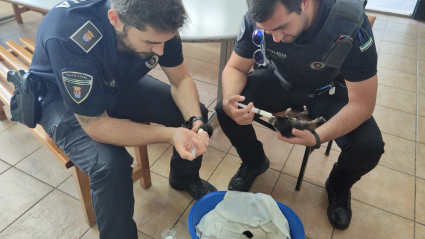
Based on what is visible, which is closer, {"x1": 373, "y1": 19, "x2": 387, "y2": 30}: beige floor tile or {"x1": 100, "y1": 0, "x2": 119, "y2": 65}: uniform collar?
{"x1": 100, "y1": 0, "x2": 119, "y2": 65}: uniform collar

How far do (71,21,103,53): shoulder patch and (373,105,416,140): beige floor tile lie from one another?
1998 mm

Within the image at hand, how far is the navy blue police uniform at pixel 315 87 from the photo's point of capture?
1.18 meters

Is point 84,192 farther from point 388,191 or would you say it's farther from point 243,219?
point 388,191

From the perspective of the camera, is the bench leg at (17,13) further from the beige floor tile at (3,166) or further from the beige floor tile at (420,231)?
the beige floor tile at (420,231)

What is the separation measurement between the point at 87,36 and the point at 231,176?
1.09 metres

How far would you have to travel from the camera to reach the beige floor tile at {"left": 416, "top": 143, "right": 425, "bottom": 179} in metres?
1.82

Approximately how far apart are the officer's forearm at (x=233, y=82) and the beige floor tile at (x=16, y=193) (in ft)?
3.57

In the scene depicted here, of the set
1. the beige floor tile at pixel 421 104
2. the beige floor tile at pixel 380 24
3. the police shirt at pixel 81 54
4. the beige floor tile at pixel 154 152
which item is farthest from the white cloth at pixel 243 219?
the beige floor tile at pixel 380 24

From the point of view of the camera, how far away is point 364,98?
48.1 inches

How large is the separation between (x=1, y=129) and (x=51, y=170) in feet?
1.90

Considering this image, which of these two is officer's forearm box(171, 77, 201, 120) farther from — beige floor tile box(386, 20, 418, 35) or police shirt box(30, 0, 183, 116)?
beige floor tile box(386, 20, 418, 35)

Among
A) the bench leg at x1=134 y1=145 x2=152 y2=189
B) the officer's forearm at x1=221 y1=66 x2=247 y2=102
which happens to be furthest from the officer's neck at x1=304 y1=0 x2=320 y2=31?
the bench leg at x1=134 y1=145 x2=152 y2=189

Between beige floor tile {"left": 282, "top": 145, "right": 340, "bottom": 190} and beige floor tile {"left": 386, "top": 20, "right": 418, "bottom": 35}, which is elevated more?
beige floor tile {"left": 282, "top": 145, "right": 340, "bottom": 190}

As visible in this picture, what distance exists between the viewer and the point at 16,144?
1.87m
